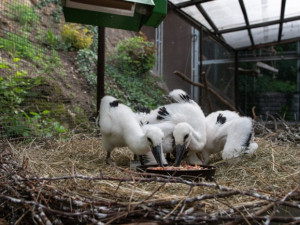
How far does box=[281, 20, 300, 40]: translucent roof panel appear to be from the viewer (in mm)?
7578

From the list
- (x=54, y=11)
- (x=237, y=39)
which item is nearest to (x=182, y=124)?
(x=237, y=39)

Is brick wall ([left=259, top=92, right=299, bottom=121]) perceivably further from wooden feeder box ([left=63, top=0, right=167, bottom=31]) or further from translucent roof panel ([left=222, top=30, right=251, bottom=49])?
wooden feeder box ([left=63, top=0, right=167, bottom=31])

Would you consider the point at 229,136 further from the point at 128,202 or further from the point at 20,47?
the point at 20,47

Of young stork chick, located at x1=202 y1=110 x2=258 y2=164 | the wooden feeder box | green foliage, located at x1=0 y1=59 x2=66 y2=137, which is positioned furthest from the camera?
green foliage, located at x1=0 y1=59 x2=66 y2=137

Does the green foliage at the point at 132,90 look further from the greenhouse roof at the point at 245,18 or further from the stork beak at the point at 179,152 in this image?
the stork beak at the point at 179,152

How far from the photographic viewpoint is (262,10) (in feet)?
21.9

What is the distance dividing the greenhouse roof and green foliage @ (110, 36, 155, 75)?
2915 millimetres

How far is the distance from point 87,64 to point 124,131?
18.9 feet

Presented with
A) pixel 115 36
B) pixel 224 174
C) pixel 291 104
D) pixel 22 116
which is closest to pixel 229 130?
pixel 224 174

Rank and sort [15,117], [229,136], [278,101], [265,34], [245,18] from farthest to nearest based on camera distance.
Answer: [278,101]
[265,34]
[245,18]
[15,117]
[229,136]

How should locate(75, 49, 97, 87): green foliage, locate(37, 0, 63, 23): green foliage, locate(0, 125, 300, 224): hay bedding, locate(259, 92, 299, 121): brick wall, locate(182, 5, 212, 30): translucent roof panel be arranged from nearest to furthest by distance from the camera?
1. locate(0, 125, 300, 224): hay bedding
2. locate(182, 5, 212, 30): translucent roof panel
3. locate(75, 49, 97, 87): green foliage
4. locate(37, 0, 63, 23): green foliage
5. locate(259, 92, 299, 121): brick wall

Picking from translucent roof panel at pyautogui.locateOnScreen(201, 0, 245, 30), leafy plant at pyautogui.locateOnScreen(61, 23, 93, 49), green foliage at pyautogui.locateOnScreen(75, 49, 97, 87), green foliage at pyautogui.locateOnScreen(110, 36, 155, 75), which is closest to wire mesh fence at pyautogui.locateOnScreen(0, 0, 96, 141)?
leafy plant at pyautogui.locateOnScreen(61, 23, 93, 49)

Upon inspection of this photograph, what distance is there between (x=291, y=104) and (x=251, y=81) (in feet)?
8.32

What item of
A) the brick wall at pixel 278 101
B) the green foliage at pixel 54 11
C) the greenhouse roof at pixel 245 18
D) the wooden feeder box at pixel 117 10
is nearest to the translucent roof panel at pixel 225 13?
the greenhouse roof at pixel 245 18
